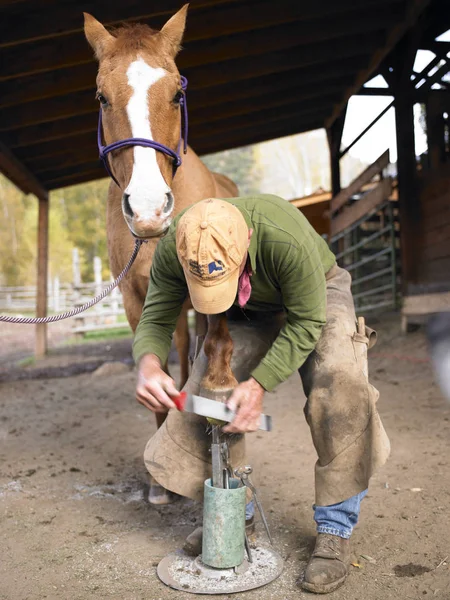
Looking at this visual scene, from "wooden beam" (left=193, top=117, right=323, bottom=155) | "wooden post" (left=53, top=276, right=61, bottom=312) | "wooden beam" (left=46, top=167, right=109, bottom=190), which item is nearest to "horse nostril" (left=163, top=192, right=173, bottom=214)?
"wooden beam" (left=193, top=117, right=323, bottom=155)

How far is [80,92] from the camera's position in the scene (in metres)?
5.77

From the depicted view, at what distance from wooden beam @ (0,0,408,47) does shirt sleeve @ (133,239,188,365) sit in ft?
9.83

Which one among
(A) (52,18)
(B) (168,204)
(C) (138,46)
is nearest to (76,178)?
(A) (52,18)

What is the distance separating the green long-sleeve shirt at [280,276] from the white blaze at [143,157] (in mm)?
181

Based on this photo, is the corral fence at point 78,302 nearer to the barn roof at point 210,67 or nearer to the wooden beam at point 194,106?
the barn roof at point 210,67

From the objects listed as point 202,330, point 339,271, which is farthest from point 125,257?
point 339,271

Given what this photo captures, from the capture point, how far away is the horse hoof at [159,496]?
8.91ft

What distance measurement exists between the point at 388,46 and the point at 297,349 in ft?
17.6

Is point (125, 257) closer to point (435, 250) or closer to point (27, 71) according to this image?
point (27, 71)

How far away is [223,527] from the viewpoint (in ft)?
6.14

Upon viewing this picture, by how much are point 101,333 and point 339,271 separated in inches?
475

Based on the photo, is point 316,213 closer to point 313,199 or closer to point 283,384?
point 313,199

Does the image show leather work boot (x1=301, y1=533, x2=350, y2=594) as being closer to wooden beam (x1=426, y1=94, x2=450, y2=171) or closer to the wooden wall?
the wooden wall

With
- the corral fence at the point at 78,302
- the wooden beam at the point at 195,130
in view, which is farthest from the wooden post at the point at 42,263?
the corral fence at the point at 78,302
